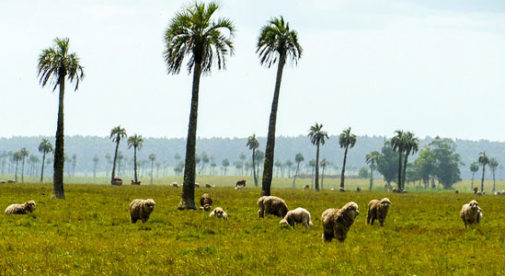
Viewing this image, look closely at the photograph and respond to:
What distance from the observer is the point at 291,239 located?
1947 centimetres

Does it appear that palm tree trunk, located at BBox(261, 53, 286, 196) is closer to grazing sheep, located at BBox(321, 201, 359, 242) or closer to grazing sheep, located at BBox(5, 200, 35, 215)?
grazing sheep, located at BBox(5, 200, 35, 215)

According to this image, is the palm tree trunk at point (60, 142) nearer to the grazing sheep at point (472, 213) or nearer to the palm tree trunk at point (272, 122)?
the palm tree trunk at point (272, 122)

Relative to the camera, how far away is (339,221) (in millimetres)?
18031

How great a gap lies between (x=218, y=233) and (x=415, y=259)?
28.0ft

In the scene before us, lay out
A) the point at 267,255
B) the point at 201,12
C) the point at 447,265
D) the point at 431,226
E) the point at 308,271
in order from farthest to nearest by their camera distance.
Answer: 1. the point at 201,12
2. the point at 431,226
3. the point at 267,255
4. the point at 447,265
5. the point at 308,271

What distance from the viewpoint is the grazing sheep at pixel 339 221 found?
17.5 m

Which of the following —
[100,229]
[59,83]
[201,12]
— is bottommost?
[100,229]

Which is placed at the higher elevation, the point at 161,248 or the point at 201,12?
the point at 201,12

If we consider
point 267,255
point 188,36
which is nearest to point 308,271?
point 267,255

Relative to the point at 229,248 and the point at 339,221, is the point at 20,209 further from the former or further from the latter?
the point at 339,221

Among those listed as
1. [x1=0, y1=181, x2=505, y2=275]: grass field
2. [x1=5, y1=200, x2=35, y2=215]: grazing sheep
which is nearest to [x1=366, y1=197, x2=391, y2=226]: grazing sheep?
[x1=0, y1=181, x2=505, y2=275]: grass field

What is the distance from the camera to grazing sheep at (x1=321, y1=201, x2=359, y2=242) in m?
17.5

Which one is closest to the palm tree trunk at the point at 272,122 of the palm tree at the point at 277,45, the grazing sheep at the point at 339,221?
the palm tree at the point at 277,45

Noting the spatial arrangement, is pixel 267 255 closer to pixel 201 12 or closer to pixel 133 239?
pixel 133 239
